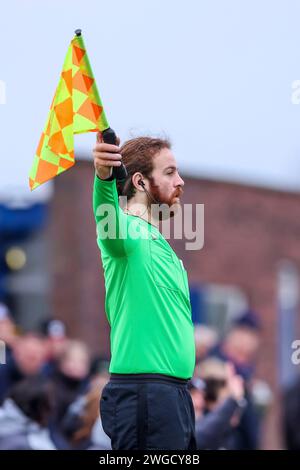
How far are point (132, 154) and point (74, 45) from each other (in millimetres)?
568

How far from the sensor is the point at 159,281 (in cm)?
470

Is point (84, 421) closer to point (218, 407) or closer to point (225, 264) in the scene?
point (218, 407)

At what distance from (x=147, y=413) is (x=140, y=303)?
409 mm

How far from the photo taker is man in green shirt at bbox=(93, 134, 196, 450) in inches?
181

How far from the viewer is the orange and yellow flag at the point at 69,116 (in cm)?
457

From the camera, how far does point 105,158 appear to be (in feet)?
14.6

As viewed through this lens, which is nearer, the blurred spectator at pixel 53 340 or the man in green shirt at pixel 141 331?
the man in green shirt at pixel 141 331

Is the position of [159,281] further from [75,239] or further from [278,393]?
[278,393]

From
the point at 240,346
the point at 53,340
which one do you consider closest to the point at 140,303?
the point at 53,340

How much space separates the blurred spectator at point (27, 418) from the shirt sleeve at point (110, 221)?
2803 millimetres

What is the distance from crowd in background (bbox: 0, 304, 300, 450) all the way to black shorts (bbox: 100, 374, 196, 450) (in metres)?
1.79

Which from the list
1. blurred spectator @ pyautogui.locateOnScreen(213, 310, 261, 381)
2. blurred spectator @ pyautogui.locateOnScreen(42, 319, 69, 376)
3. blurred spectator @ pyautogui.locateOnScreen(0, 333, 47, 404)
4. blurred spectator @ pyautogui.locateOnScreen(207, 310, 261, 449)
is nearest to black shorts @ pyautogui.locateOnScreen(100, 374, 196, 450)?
blurred spectator @ pyautogui.locateOnScreen(0, 333, 47, 404)

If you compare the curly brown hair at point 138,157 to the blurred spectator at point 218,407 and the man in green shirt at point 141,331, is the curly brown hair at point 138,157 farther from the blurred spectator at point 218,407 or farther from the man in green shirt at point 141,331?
the blurred spectator at point 218,407

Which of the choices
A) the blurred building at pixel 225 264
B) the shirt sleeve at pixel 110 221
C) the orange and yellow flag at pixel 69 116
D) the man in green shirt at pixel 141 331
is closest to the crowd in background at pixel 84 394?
the man in green shirt at pixel 141 331
